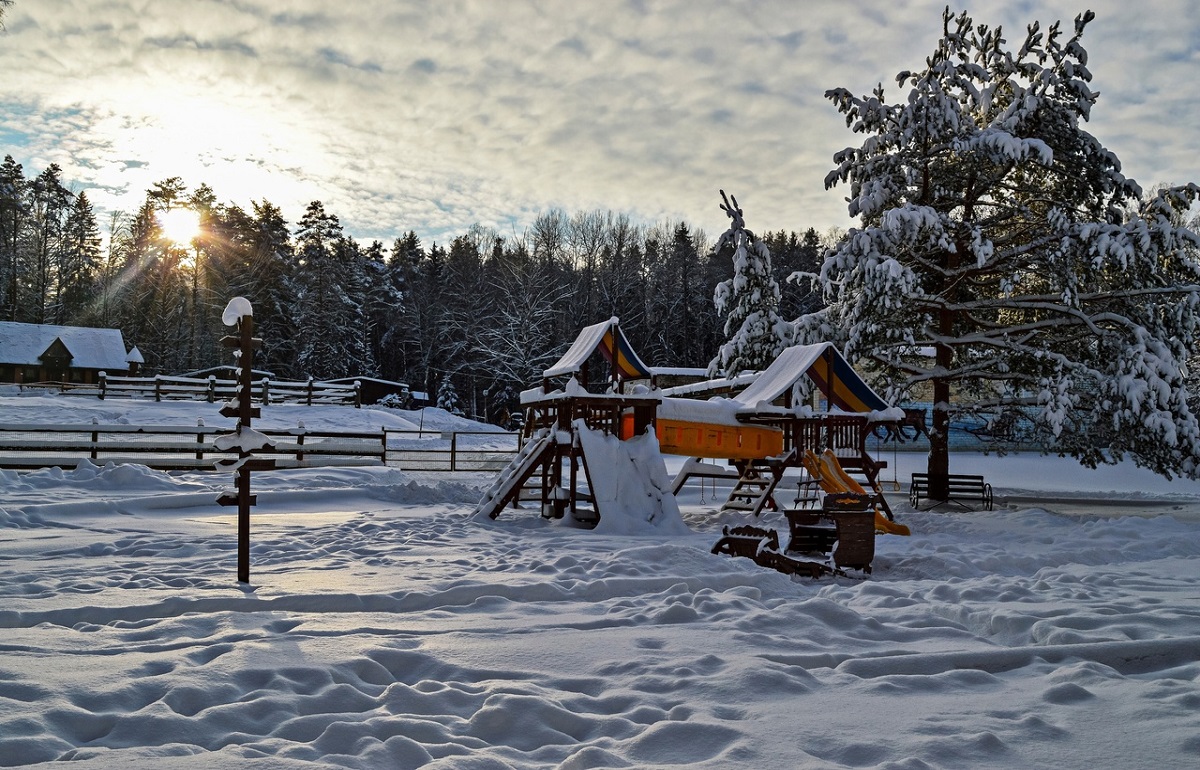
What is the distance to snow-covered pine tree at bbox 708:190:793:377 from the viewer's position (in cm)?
2047

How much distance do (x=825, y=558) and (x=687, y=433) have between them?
5.30m

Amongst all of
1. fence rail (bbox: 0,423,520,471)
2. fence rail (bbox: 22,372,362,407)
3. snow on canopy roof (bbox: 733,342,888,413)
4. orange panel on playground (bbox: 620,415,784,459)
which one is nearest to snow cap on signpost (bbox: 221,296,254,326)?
fence rail (bbox: 0,423,520,471)

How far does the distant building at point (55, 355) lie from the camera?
45.1 m

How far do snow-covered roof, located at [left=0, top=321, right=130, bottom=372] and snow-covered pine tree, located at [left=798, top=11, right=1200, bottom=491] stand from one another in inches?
1759

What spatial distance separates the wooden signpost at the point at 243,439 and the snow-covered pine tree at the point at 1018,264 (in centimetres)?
1281

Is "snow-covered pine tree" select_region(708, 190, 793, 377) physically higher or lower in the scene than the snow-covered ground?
higher

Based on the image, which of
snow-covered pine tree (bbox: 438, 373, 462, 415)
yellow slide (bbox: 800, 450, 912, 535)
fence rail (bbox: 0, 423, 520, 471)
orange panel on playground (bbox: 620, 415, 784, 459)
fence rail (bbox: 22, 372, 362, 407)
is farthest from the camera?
snow-covered pine tree (bbox: 438, 373, 462, 415)

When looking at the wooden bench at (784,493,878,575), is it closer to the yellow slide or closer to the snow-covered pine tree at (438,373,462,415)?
the yellow slide

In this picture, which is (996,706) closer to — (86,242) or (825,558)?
(825,558)

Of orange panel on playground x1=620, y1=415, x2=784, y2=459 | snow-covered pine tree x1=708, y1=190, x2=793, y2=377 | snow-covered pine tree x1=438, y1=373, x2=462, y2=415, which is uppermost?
snow-covered pine tree x1=708, y1=190, x2=793, y2=377

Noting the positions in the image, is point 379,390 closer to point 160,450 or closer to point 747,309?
point 160,450

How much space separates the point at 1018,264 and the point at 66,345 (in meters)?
50.1

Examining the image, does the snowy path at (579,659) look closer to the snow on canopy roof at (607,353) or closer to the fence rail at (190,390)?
the snow on canopy roof at (607,353)

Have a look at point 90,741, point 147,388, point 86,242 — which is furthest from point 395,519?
point 86,242
